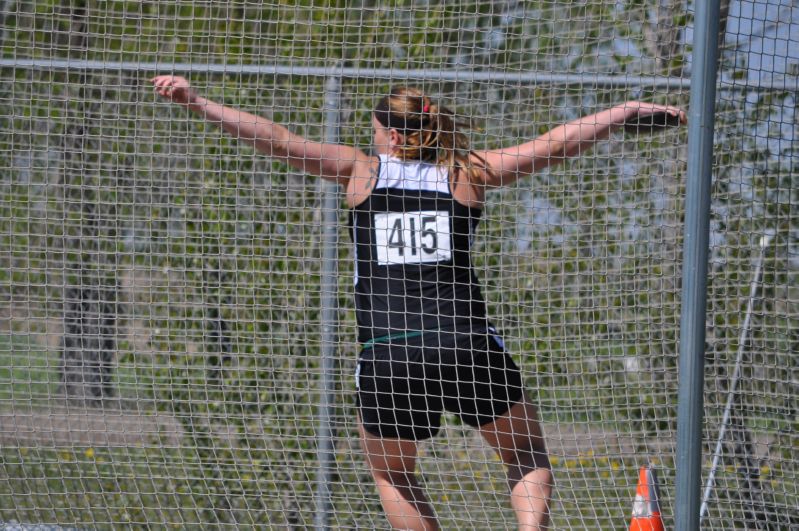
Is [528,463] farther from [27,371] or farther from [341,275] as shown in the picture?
[27,371]

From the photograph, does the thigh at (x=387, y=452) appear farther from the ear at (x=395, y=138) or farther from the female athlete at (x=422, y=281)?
the ear at (x=395, y=138)

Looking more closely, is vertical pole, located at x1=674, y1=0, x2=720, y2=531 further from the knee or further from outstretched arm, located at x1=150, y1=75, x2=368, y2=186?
outstretched arm, located at x1=150, y1=75, x2=368, y2=186

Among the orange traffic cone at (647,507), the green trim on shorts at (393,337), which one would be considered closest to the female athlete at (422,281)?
the green trim on shorts at (393,337)

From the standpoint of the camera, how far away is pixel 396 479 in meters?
3.20

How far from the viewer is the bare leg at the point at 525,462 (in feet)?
10.1

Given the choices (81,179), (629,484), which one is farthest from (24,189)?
(629,484)

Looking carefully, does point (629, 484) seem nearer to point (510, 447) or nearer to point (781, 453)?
point (781, 453)

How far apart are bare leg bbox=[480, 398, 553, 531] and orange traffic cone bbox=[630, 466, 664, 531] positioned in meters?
0.35

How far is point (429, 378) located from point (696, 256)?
1.02 metres

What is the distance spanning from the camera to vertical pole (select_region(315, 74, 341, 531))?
383cm

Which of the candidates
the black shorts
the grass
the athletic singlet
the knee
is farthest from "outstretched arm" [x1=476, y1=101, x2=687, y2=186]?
the grass

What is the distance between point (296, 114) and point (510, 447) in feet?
6.75

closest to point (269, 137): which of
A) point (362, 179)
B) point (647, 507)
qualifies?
point (362, 179)

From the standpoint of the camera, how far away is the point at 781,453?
12.9 ft
